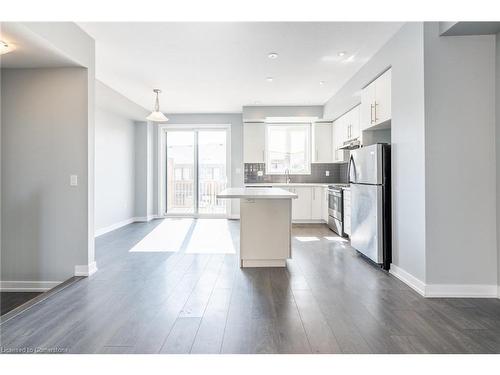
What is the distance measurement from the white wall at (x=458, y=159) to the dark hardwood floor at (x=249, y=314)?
13.8 inches

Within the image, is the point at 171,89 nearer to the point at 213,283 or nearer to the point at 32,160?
the point at 32,160

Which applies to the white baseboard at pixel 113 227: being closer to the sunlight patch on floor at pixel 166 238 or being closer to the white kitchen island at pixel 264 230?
the sunlight patch on floor at pixel 166 238

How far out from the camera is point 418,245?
2715mm

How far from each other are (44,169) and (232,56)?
2.53 m

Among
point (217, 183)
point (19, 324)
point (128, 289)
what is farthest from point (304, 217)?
point (19, 324)

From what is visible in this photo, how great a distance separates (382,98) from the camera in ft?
11.5

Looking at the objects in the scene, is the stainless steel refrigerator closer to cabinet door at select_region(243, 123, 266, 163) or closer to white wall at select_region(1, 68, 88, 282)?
white wall at select_region(1, 68, 88, 282)

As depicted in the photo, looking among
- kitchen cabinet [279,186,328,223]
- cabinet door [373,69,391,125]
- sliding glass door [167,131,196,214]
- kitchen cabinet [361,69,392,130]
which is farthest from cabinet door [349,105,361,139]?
sliding glass door [167,131,196,214]

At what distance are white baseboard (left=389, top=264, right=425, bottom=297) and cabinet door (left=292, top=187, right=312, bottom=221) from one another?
3253 mm

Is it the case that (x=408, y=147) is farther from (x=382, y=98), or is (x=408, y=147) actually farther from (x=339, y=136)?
(x=339, y=136)

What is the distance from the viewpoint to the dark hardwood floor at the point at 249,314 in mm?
1835

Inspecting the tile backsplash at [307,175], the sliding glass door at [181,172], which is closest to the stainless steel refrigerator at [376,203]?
the tile backsplash at [307,175]

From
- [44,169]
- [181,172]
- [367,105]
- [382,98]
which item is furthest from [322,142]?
[44,169]
